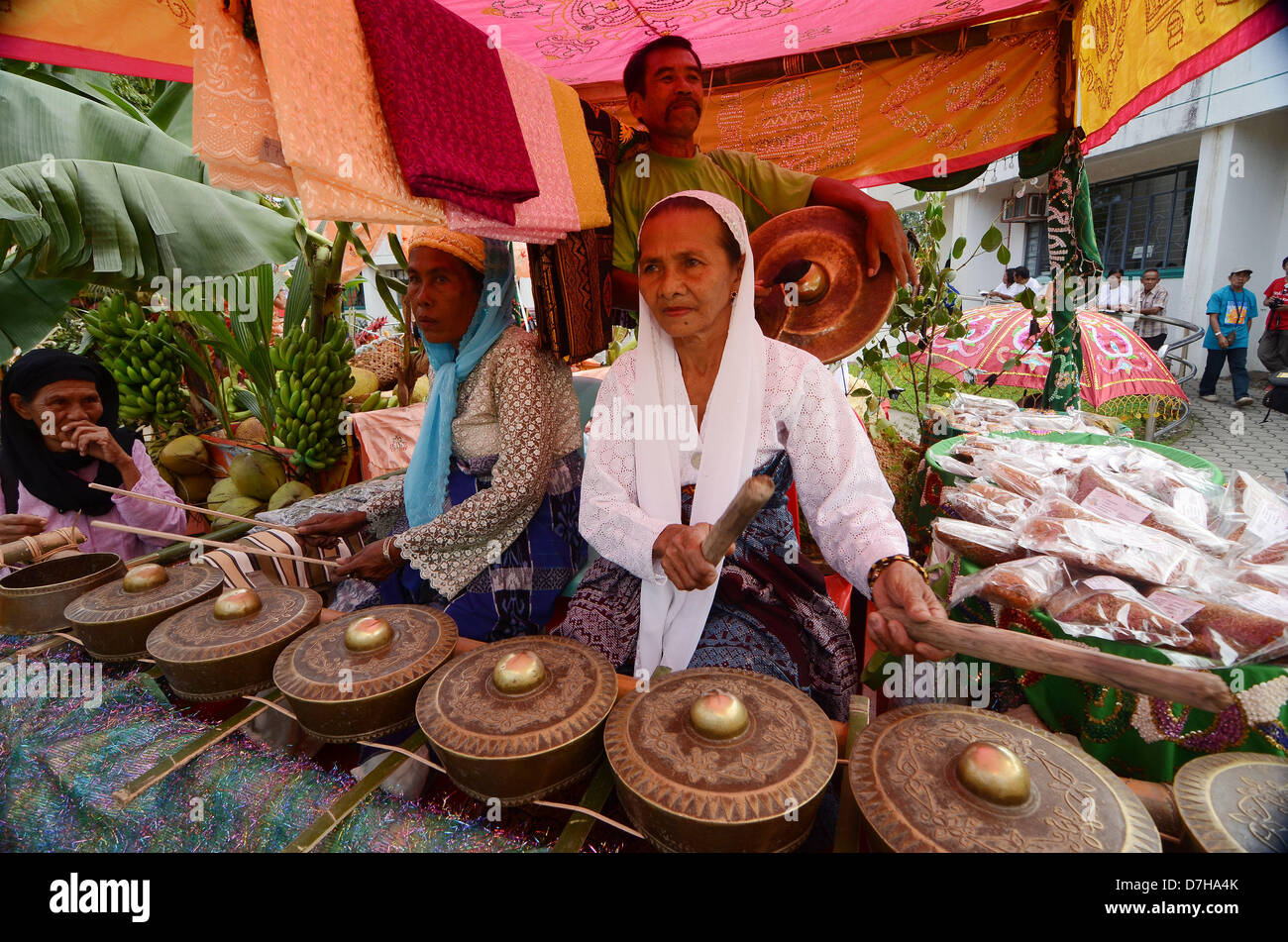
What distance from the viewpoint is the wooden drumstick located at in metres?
1.03

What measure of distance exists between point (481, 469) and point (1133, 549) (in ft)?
6.80

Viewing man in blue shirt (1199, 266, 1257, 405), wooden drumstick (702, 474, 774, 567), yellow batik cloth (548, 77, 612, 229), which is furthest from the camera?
man in blue shirt (1199, 266, 1257, 405)

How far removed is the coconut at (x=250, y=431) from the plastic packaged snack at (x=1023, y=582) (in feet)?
15.1

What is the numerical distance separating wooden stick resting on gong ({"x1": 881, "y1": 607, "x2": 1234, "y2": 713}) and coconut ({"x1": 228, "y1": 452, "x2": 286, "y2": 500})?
13.0 feet

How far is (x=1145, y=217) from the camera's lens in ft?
42.3

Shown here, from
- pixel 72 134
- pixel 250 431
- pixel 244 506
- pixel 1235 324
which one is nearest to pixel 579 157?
pixel 72 134

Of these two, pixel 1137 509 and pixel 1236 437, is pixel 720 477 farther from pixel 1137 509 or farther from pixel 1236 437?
pixel 1236 437

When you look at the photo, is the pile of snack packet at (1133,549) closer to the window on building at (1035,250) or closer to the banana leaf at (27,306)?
the banana leaf at (27,306)

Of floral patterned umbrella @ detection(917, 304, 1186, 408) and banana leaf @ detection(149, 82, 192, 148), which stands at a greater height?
banana leaf @ detection(149, 82, 192, 148)

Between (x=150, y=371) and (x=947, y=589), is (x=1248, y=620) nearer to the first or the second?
(x=947, y=589)

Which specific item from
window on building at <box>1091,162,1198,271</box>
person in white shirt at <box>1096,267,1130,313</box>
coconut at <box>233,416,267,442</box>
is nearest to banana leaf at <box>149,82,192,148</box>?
coconut at <box>233,416,267,442</box>

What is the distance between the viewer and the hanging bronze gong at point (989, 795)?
810 mm

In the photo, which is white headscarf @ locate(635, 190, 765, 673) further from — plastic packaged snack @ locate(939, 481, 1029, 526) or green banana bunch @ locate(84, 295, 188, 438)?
green banana bunch @ locate(84, 295, 188, 438)

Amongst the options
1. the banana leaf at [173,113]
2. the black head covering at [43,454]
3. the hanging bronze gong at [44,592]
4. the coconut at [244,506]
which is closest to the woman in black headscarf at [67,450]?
the black head covering at [43,454]
